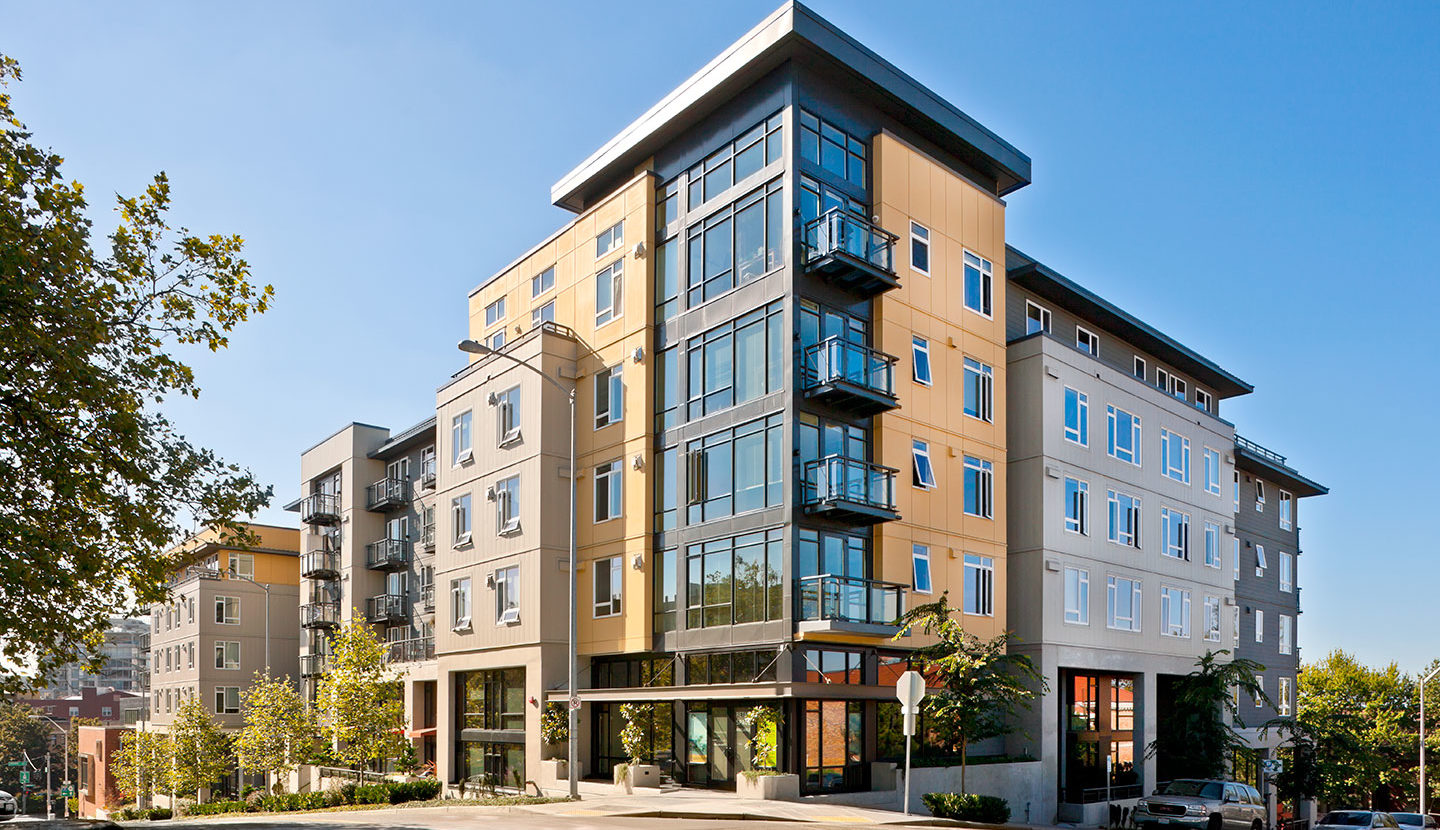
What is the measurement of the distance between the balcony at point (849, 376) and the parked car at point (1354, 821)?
15208 millimetres

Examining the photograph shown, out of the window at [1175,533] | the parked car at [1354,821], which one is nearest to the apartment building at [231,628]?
the window at [1175,533]

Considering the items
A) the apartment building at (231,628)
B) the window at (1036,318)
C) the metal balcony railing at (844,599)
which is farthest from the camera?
the apartment building at (231,628)

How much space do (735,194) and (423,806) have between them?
16.5 metres

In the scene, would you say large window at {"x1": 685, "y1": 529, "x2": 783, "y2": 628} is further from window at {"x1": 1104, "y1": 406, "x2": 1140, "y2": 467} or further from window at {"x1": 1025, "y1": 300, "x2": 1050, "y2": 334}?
window at {"x1": 1104, "y1": 406, "x2": 1140, "y2": 467}

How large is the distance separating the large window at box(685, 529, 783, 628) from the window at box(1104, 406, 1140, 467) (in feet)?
45.5

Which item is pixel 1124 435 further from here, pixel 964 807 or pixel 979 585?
pixel 964 807

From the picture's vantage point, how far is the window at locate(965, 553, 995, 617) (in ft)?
108

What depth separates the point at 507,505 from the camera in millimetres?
36531

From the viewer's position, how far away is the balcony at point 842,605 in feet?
91.0

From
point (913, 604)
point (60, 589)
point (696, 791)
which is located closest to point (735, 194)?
point (913, 604)

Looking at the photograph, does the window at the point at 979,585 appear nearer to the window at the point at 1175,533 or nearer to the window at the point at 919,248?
the window at the point at 919,248

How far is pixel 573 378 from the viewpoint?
36.1 m

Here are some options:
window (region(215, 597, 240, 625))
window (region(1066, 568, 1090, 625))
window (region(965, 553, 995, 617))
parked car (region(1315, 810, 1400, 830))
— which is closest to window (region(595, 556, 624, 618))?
window (region(965, 553, 995, 617))

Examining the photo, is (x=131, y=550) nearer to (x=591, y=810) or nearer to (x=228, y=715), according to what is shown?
(x=591, y=810)
